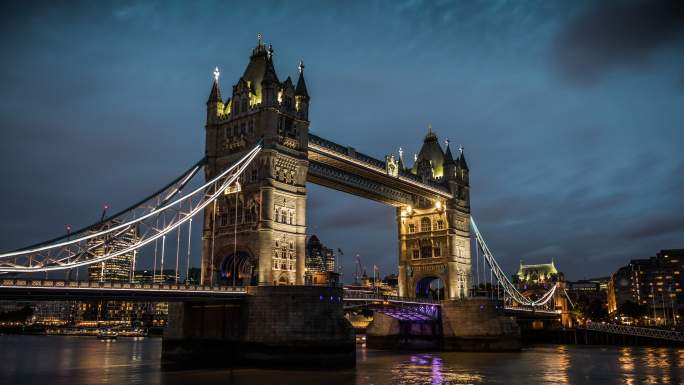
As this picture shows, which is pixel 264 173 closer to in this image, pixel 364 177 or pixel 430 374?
pixel 364 177

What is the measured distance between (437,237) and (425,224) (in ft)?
8.40

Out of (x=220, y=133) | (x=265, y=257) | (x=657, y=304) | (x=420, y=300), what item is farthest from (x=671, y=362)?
(x=657, y=304)

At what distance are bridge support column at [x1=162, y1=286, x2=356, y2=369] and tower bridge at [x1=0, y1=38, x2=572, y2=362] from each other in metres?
0.11

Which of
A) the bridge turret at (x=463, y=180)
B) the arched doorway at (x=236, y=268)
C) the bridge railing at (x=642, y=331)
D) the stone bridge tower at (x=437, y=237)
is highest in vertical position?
the bridge turret at (x=463, y=180)

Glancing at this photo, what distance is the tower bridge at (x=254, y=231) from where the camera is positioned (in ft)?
132

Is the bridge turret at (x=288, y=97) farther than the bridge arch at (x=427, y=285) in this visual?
No

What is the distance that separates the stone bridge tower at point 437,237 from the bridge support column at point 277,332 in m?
33.4

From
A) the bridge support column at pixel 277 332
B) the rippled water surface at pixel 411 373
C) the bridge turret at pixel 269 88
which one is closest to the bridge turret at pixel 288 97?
the bridge turret at pixel 269 88

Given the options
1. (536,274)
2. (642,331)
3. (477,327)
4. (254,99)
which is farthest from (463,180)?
(536,274)

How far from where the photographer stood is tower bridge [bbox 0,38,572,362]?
40.3 m

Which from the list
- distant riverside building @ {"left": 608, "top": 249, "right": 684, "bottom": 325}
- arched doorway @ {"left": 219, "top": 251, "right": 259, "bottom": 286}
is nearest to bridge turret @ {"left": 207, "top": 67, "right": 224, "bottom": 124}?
arched doorway @ {"left": 219, "top": 251, "right": 259, "bottom": 286}

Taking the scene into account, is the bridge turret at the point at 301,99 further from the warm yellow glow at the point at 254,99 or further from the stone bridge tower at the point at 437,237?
the stone bridge tower at the point at 437,237

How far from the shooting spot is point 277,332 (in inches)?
1748

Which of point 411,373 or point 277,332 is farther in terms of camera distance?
point 277,332
